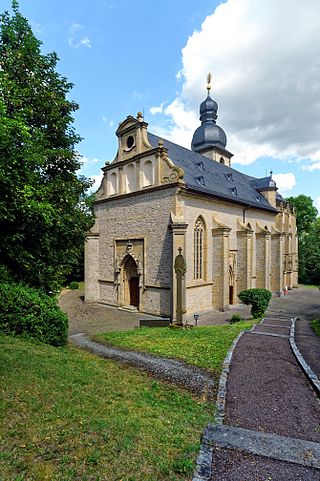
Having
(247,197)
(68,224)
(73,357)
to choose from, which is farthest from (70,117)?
(247,197)

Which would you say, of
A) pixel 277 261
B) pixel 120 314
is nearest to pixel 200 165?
pixel 277 261

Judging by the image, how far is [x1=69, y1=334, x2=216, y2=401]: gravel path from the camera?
6488mm

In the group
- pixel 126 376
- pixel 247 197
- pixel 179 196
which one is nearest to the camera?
pixel 126 376

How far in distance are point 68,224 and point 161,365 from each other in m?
8.27

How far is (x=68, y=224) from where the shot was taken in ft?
43.8

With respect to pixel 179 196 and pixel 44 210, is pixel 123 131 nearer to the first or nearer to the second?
pixel 179 196

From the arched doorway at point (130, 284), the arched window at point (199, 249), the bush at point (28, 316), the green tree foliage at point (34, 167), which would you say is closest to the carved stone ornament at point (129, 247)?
the arched doorway at point (130, 284)

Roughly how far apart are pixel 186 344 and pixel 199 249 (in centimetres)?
986

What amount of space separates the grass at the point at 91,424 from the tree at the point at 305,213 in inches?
2007

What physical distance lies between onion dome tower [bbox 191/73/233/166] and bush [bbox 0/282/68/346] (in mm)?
28377

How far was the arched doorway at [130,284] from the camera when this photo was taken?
20.2 meters

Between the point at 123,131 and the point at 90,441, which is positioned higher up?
the point at 123,131

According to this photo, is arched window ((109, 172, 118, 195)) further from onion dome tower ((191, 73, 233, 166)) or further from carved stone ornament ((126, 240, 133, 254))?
onion dome tower ((191, 73, 233, 166))

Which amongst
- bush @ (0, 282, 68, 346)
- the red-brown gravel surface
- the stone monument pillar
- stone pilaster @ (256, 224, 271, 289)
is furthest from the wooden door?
the red-brown gravel surface
